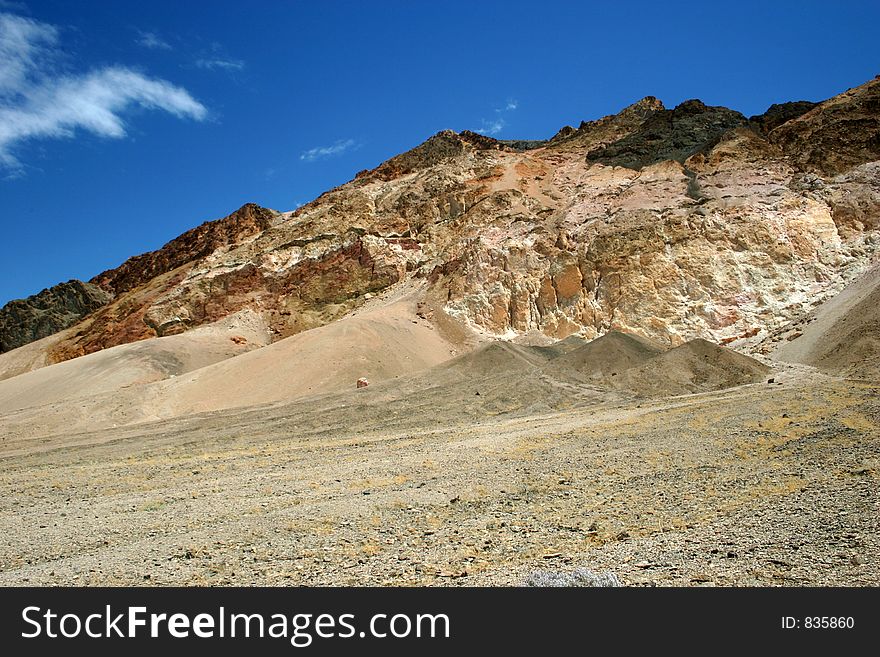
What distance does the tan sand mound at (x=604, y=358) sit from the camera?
22.5 m

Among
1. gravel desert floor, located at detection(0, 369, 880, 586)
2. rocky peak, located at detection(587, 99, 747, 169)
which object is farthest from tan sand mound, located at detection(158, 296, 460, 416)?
rocky peak, located at detection(587, 99, 747, 169)

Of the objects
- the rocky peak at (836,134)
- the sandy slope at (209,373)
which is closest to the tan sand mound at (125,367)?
the sandy slope at (209,373)

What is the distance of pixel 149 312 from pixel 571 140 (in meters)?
37.7

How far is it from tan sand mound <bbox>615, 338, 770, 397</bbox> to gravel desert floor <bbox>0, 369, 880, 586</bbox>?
4162mm

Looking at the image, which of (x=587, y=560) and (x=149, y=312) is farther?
(x=149, y=312)

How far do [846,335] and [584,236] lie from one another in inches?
610

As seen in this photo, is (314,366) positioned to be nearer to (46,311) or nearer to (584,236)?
(584,236)

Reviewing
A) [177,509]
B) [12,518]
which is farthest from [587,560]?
[12,518]

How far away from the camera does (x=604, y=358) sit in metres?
23.3

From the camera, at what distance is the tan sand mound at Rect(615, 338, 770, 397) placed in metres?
20.5

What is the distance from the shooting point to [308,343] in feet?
97.2

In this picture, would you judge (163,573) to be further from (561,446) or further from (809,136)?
(809,136)

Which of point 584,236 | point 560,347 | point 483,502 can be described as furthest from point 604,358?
point 483,502

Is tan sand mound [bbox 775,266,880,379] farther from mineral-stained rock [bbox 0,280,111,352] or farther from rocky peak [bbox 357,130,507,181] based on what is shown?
mineral-stained rock [bbox 0,280,111,352]
